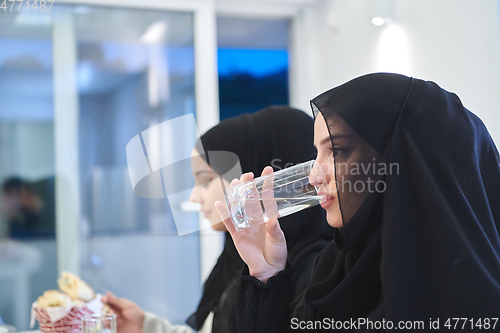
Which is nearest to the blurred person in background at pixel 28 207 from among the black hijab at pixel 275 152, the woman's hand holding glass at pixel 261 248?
the black hijab at pixel 275 152

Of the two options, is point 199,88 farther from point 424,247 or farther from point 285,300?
point 424,247

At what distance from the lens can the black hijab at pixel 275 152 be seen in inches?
49.8

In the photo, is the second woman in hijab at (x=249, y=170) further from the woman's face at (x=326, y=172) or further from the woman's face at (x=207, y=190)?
the woman's face at (x=326, y=172)

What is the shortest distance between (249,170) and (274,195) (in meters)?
0.35

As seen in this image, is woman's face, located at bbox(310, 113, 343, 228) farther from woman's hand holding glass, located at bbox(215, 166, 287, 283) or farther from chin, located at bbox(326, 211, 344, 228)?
woman's hand holding glass, located at bbox(215, 166, 287, 283)

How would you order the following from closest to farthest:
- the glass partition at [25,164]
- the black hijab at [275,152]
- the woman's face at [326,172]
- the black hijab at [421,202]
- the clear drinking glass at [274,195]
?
the black hijab at [421,202], the woman's face at [326,172], the clear drinking glass at [274,195], the black hijab at [275,152], the glass partition at [25,164]

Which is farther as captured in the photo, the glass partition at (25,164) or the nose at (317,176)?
the glass partition at (25,164)

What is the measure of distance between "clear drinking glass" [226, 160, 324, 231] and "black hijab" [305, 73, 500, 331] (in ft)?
0.50

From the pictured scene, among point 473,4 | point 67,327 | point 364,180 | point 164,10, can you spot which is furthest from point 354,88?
point 164,10

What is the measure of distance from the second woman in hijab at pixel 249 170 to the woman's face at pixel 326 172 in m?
0.35

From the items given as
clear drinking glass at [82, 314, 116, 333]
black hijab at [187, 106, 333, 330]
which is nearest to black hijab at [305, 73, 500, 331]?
black hijab at [187, 106, 333, 330]

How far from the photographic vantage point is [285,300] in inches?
42.2

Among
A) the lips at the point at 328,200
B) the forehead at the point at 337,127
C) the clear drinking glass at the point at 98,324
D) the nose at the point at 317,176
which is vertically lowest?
the clear drinking glass at the point at 98,324

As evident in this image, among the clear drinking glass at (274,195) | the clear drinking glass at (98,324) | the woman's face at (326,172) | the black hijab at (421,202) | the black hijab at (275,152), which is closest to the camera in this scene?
the black hijab at (421,202)
